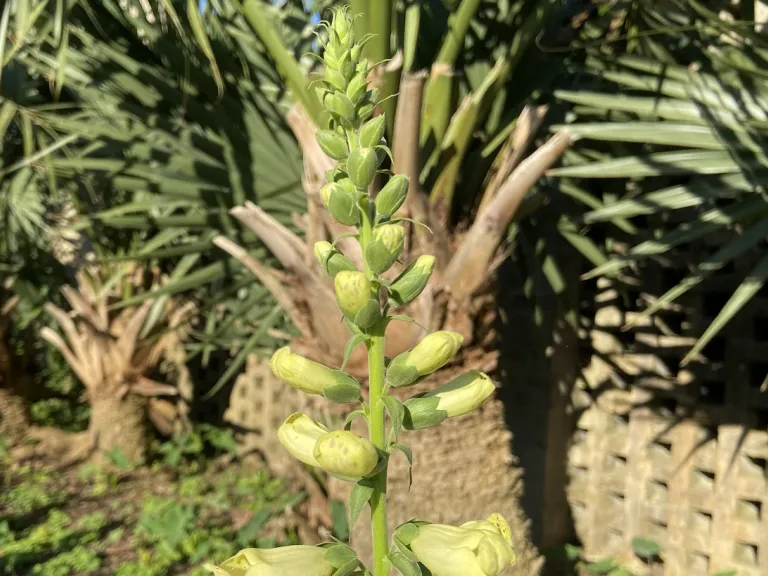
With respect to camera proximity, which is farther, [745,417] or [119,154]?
[119,154]

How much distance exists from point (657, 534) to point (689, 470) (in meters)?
0.29

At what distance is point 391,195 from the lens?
596 mm

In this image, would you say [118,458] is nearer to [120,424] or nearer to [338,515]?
[120,424]

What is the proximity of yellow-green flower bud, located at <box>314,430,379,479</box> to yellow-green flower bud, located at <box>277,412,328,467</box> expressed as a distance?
4.2 inches

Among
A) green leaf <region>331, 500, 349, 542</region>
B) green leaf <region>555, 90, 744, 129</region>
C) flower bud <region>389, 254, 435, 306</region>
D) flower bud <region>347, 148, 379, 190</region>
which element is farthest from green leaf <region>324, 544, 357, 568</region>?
green leaf <region>331, 500, 349, 542</region>

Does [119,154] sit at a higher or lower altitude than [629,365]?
higher

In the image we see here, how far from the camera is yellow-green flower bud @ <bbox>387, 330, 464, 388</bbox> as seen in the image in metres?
0.61

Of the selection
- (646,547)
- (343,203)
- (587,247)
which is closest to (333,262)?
(343,203)

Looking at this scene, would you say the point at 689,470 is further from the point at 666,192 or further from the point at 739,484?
the point at 666,192

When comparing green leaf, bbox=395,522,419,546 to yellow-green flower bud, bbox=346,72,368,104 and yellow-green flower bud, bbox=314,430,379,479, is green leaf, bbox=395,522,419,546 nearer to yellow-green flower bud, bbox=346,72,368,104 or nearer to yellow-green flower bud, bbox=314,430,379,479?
yellow-green flower bud, bbox=314,430,379,479

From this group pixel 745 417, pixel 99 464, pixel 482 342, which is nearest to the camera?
pixel 482 342

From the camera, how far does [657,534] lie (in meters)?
2.20

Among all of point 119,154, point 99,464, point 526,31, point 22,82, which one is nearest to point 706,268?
point 526,31

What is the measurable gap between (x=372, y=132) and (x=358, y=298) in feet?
0.53
